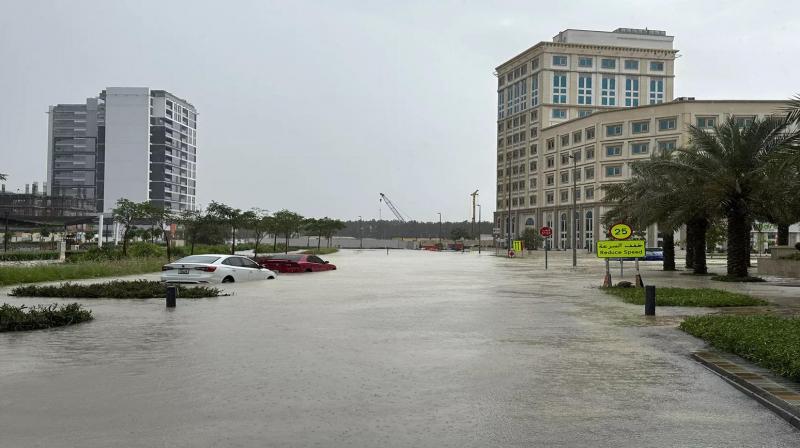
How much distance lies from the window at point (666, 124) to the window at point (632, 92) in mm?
28314

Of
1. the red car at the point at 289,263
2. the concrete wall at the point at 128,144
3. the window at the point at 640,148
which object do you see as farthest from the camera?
the concrete wall at the point at 128,144

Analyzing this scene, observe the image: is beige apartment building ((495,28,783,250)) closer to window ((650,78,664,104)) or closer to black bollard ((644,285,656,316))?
window ((650,78,664,104))

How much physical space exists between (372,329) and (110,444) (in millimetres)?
7643

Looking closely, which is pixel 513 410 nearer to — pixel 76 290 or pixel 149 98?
pixel 76 290

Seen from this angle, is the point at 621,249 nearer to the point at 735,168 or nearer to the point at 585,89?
the point at 735,168

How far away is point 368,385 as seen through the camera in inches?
311

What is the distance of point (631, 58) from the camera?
129 meters

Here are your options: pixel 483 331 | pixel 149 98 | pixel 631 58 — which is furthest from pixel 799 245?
pixel 149 98

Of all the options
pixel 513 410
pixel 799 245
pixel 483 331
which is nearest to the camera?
pixel 513 410

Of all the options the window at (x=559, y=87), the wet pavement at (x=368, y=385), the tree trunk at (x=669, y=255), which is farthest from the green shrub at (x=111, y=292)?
the window at (x=559, y=87)

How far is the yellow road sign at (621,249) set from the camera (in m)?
24.6

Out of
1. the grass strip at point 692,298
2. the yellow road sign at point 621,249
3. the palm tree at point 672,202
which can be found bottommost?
the grass strip at point 692,298

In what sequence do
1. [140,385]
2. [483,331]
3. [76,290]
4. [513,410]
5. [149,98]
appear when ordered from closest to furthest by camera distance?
[513,410] < [140,385] < [483,331] < [76,290] < [149,98]

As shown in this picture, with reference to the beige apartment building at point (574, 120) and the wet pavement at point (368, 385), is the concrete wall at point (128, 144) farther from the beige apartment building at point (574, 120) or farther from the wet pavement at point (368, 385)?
the wet pavement at point (368, 385)
